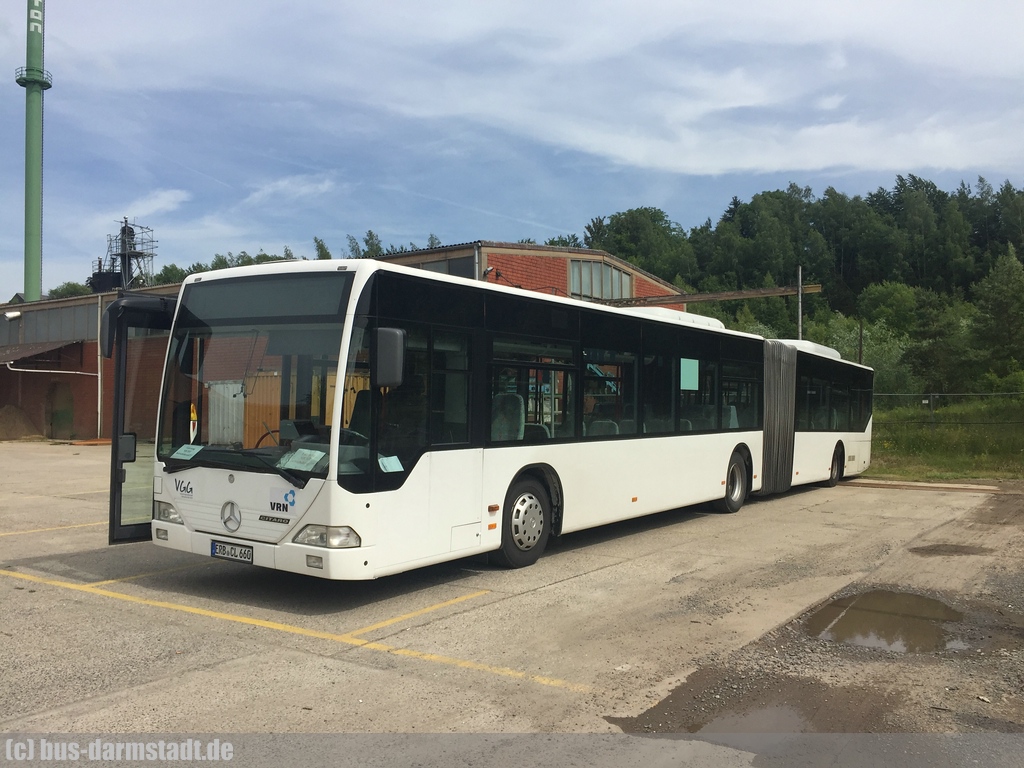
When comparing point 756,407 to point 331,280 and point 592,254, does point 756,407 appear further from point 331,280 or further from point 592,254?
point 592,254

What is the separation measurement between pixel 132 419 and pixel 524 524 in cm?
407

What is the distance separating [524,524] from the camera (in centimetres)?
908

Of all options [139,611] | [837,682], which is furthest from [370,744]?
[139,611]

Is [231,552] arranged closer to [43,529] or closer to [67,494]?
[43,529]

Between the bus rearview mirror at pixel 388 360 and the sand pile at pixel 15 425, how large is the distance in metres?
40.5

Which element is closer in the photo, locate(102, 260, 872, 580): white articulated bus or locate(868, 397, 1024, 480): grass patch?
locate(102, 260, 872, 580): white articulated bus

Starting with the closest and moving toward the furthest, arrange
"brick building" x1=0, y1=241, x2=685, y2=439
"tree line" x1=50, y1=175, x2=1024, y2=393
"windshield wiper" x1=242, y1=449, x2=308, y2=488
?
"windshield wiper" x1=242, y1=449, x2=308, y2=488
"brick building" x1=0, y1=241, x2=685, y2=439
"tree line" x1=50, y1=175, x2=1024, y2=393

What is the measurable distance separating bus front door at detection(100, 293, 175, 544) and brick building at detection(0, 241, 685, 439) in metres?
25.2

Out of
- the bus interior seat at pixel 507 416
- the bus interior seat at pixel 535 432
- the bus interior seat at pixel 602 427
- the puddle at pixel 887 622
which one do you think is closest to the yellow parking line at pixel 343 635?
the bus interior seat at pixel 507 416

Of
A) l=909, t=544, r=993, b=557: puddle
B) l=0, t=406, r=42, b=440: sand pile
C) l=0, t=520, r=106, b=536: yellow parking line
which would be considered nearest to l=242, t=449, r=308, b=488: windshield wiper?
l=0, t=520, r=106, b=536: yellow parking line

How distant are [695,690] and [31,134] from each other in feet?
223

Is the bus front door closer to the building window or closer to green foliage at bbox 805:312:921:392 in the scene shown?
the building window

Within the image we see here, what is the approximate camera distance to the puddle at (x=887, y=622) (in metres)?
6.54

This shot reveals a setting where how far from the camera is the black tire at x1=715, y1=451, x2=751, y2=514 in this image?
46.0 feet
